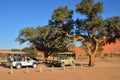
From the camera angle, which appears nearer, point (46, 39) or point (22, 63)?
point (22, 63)

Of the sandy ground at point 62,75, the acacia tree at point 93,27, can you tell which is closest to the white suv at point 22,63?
the sandy ground at point 62,75

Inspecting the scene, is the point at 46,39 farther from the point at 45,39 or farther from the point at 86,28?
the point at 86,28

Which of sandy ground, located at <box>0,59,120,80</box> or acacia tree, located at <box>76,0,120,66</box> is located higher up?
acacia tree, located at <box>76,0,120,66</box>

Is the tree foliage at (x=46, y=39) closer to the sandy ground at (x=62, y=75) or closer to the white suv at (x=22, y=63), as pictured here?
the white suv at (x=22, y=63)

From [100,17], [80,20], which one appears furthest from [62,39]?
[100,17]

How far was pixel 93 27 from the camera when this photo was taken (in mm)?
41219

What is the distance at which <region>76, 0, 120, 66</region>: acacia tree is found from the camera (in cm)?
4112

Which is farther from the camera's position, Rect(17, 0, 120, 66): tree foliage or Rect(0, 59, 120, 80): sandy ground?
Rect(17, 0, 120, 66): tree foliage

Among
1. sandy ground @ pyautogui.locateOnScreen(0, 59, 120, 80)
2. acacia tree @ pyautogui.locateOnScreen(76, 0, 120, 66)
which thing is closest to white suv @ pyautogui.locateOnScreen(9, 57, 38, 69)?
sandy ground @ pyautogui.locateOnScreen(0, 59, 120, 80)

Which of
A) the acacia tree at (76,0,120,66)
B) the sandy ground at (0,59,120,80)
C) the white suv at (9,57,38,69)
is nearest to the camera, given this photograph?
the sandy ground at (0,59,120,80)

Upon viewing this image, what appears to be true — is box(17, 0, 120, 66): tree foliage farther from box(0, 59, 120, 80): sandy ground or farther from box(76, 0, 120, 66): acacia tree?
box(0, 59, 120, 80): sandy ground

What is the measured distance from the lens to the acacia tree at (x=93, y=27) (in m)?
41.1

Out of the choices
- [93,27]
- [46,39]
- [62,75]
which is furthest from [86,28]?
[62,75]

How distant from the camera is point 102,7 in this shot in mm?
41375
